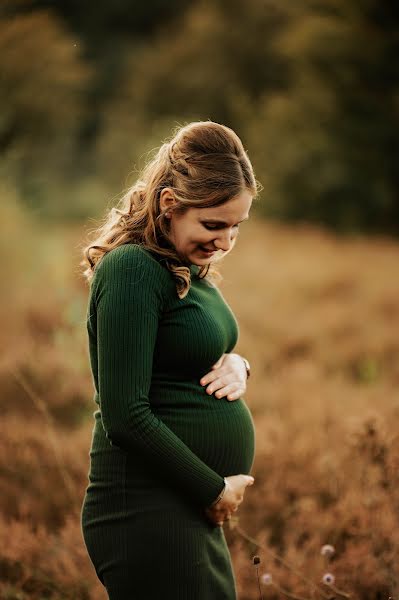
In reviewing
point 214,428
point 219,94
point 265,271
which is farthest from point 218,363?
point 219,94

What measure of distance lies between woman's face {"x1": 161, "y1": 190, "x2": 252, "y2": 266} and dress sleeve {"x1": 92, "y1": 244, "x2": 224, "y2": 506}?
0.42 ft

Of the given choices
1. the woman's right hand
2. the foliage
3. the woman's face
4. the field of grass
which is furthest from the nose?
the foliage

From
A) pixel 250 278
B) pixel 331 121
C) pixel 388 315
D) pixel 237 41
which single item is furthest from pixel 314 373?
pixel 237 41

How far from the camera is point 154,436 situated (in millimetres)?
1507

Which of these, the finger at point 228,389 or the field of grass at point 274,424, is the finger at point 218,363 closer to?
the finger at point 228,389

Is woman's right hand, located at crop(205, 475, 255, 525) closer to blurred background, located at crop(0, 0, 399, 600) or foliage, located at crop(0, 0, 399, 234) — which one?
blurred background, located at crop(0, 0, 399, 600)

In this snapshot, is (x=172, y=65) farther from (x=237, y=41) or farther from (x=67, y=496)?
(x=67, y=496)

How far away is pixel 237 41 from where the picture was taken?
1978 centimetres

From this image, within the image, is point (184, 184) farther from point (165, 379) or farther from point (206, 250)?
point (165, 379)

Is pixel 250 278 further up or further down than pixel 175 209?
further down

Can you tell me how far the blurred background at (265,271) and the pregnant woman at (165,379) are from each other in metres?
0.60

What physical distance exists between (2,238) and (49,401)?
11.0 ft

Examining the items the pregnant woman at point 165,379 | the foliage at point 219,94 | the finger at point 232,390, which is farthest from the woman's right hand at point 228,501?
the foliage at point 219,94

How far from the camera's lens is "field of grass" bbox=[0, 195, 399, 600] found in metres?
2.79
